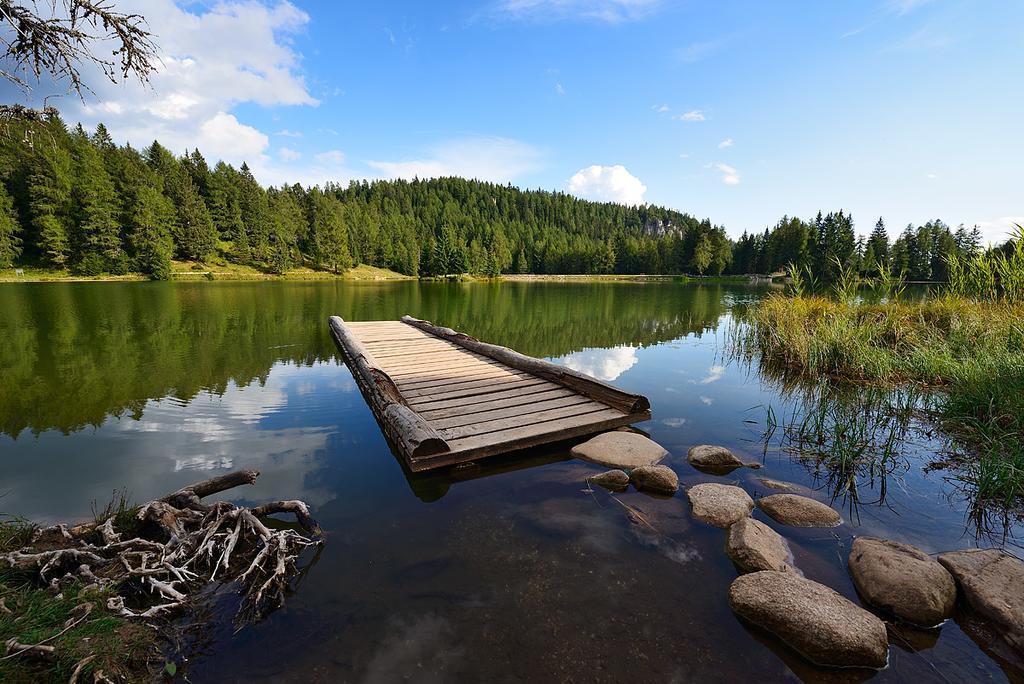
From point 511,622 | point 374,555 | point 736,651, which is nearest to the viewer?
point 736,651

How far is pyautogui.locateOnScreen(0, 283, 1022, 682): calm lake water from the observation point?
304 cm

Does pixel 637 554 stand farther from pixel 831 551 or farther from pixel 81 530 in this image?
pixel 81 530

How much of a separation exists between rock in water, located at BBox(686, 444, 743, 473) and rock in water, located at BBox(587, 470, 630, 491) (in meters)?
1.35

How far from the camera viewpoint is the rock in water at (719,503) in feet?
15.9

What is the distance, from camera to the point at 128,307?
2417 centimetres

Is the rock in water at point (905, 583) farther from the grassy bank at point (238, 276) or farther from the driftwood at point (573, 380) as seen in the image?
the grassy bank at point (238, 276)

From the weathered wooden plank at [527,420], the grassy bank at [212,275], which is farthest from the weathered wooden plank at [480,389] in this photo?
the grassy bank at [212,275]

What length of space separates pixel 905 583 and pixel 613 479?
284 centimetres

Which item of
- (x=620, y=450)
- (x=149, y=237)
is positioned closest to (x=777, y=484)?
(x=620, y=450)

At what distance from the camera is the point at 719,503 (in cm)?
502

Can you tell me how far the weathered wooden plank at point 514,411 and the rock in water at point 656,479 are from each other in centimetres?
218

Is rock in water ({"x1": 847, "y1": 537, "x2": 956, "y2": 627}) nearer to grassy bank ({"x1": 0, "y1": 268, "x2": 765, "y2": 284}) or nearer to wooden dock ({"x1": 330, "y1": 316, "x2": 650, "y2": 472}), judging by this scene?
wooden dock ({"x1": 330, "y1": 316, "x2": 650, "y2": 472})

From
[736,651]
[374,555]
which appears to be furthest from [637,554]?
[374,555]

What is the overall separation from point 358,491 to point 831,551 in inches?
209
